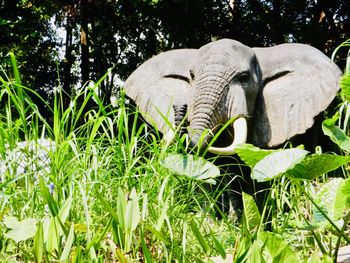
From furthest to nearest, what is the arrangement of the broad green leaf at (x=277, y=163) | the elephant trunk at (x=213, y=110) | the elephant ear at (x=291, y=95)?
the elephant ear at (x=291, y=95), the elephant trunk at (x=213, y=110), the broad green leaf at (x=277, y=163)

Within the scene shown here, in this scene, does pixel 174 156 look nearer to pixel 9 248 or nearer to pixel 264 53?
pixel 9 248

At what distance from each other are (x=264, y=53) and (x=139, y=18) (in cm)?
847

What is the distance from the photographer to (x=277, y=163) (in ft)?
3.95

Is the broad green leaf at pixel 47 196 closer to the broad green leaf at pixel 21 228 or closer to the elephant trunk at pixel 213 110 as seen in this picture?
the broad green leaf at pixel 21 228

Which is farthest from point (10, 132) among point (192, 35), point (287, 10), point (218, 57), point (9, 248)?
point (287, 10)

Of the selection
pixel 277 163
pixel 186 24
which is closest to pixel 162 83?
pixel 277 163

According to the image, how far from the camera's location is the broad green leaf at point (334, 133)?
1294 mm

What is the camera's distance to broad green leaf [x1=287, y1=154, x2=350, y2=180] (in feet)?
4.00

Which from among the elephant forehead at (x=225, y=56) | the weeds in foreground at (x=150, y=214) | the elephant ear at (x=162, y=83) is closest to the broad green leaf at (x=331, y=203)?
the weeds in foreground at (x=150, y=214)

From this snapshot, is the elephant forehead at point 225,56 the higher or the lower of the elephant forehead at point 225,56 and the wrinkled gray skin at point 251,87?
the higher

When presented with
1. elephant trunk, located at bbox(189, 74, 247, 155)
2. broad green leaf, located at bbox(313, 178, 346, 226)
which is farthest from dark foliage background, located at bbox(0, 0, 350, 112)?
broad green leaf, located at bbox(313, 178, 346, 226)

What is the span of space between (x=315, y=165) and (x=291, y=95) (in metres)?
3.48

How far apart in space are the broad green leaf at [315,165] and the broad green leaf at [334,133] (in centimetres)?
8

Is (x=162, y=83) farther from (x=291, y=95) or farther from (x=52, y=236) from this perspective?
(x=52, y=236)
